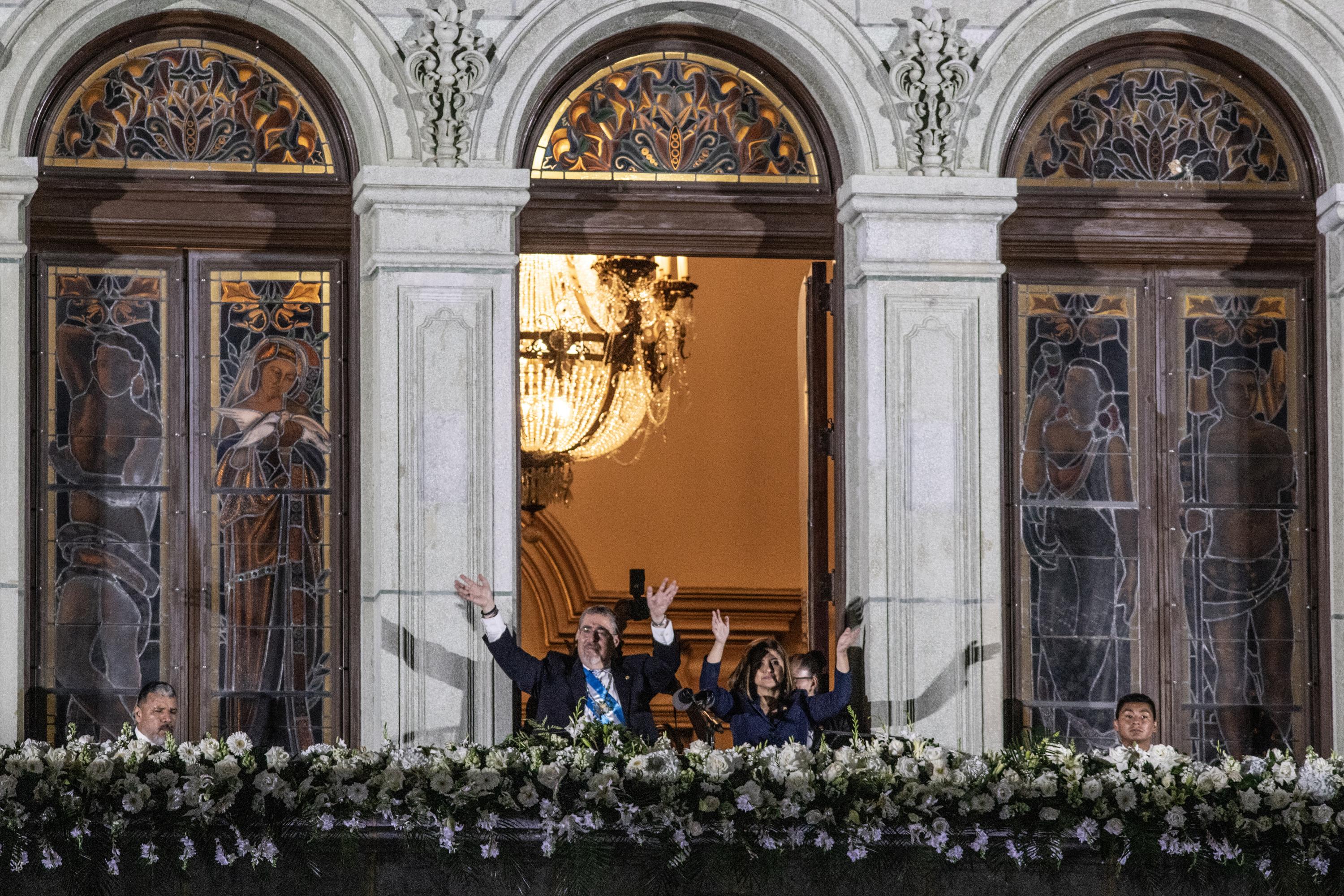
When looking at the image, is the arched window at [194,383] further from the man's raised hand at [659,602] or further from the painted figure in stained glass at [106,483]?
the man's raised hand at [659,602]

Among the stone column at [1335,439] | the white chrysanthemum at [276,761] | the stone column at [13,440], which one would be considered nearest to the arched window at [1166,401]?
the stone column at [1335,439]

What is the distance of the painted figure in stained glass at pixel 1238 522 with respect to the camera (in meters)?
10.3

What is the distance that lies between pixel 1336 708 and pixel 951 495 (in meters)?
1.94

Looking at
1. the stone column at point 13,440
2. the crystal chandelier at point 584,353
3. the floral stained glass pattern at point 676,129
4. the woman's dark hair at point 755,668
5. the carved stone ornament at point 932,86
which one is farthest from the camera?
the crystal chandelier at point 584,353

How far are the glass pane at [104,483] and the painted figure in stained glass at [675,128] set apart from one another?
76.9 inches

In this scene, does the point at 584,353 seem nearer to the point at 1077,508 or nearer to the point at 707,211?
Result: the point at 707,211

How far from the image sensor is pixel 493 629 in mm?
9391

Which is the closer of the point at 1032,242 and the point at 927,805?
the point at 927,805

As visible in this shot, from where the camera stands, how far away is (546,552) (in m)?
17.1

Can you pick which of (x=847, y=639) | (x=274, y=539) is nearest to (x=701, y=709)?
(x=847, y=639)

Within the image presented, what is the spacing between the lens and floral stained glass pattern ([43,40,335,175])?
1011cm

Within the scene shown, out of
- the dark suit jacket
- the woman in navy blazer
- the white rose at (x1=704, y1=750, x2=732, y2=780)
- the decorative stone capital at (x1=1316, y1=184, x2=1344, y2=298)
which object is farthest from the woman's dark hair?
the decorative stone capital at (x1=1316, y1=184, x2=1344, y2=298)

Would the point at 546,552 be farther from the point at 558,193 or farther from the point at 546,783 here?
the point at 546,783

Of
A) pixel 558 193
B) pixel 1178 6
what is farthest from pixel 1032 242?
pixel 558 193
